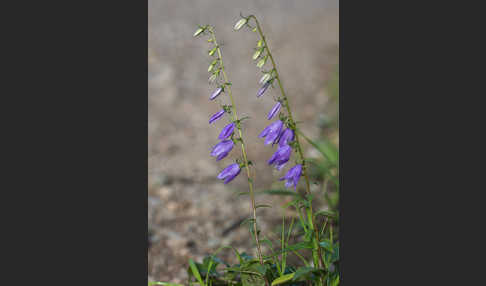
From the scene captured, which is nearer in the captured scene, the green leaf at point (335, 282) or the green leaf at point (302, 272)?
the green leaf at point (302, 272)

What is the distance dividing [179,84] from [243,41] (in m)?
1.80

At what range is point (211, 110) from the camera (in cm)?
623

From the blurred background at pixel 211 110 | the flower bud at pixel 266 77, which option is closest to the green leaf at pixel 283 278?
the blurred background at pixel 211 110

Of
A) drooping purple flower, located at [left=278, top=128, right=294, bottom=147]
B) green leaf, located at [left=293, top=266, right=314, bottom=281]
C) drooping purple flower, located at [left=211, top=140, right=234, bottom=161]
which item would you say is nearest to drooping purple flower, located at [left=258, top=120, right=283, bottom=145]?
drooping purple flower, located at [left=278, top=128, right=294, bottom=147]

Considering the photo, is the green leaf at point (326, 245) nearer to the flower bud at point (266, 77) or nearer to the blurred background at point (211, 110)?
the blurred background at point (211, 110)

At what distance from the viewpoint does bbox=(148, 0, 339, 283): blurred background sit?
3.97 meters

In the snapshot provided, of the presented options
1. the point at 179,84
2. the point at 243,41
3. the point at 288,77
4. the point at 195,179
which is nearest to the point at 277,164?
the point at 195,179

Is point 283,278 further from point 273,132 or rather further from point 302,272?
point 273,132

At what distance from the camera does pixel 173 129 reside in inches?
231

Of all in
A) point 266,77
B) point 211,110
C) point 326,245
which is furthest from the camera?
point 211,110

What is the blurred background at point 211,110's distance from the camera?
397 cm

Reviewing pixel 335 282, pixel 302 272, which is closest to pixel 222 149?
pixel 302 272

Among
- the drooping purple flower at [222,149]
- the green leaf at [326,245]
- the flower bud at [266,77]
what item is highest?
the flower bud at [266,77]

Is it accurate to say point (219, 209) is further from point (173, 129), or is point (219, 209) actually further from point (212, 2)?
point (212, 2)
